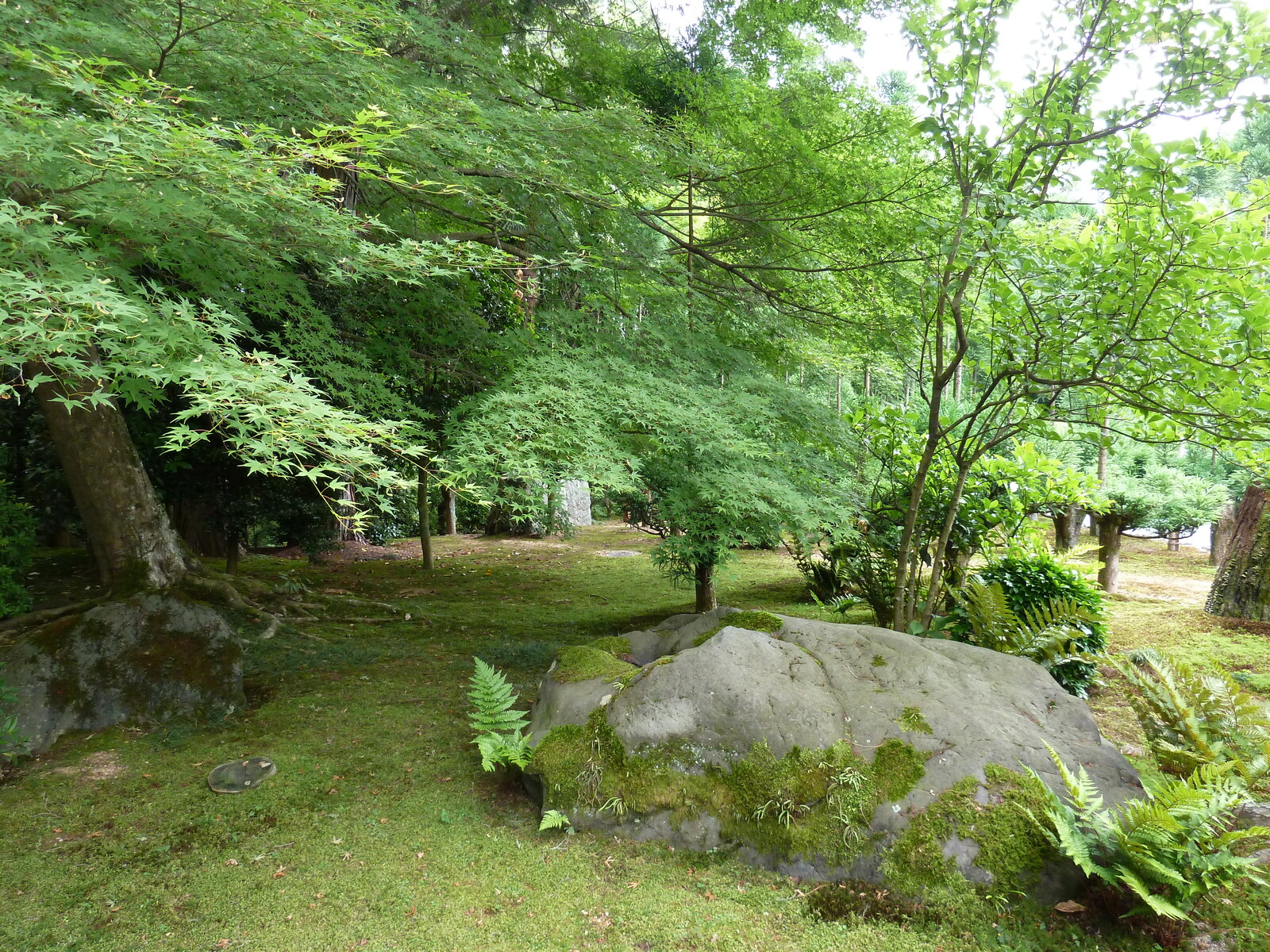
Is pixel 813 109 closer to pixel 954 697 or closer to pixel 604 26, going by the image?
pixel 604 26

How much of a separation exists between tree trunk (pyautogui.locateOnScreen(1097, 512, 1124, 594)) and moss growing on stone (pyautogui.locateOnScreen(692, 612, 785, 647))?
292 inches

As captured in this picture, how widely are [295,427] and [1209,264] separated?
514 cm

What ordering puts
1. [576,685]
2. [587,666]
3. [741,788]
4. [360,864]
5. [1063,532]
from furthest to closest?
[1063,532]
[587,666]
[576,685]
[741,788]
[360,864]

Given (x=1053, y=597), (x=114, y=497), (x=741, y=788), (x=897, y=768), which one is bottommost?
(x=741, y=788)

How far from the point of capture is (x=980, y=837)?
327 centimetres

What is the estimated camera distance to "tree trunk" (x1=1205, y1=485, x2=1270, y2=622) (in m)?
7.49

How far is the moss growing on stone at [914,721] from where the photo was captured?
3748 mm

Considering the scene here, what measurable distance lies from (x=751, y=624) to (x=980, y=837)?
1931mm

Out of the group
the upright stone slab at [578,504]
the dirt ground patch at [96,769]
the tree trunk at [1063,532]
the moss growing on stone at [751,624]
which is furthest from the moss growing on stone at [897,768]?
the upright stone slab at [578,504]

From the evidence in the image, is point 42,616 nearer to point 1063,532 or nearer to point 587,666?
point 587,666

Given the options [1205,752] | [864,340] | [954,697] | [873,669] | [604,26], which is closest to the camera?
[1205,752]

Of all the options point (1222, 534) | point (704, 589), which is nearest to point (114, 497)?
point (704, 589)

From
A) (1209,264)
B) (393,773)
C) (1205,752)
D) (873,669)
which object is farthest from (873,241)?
(393,773)

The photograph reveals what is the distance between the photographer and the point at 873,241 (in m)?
6.44
